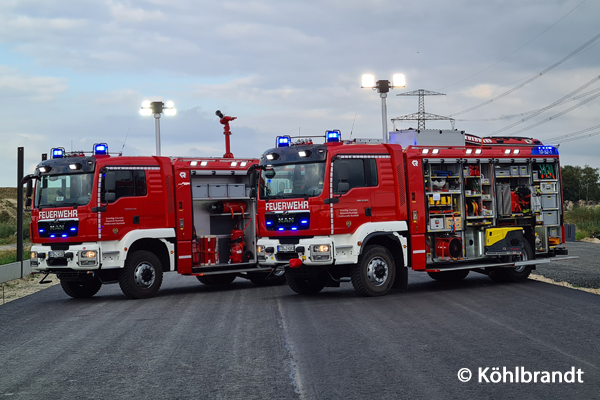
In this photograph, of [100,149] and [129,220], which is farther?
[100,149]

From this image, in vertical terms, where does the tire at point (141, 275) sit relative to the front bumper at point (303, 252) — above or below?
below

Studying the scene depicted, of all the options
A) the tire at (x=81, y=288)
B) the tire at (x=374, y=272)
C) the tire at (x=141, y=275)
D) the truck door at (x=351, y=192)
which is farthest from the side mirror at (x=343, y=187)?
the tire at (x=81, y=288)

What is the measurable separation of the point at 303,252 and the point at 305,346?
16.7ft

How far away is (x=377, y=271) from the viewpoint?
572 inches

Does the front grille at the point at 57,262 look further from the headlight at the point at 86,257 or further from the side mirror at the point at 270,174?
the side mirror at the point at 270,174

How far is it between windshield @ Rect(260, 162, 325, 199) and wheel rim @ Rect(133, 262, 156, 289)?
3331 millimetres

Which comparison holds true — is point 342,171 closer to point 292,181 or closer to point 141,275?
point 292,181

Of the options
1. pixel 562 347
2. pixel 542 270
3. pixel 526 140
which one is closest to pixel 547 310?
pixel 562 347

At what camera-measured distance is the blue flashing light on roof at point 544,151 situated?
56.8 ft

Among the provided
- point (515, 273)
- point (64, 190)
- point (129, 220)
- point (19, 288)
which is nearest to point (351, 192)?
point (129, 220)

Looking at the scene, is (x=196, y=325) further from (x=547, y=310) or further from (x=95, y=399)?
(x=547, y=310)

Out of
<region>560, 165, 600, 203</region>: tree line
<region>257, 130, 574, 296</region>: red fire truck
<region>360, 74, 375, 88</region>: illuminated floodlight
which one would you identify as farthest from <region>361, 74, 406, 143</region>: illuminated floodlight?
<region>560, 165, 600, 203</region>: tree line

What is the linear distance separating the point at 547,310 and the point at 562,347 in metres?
3.30

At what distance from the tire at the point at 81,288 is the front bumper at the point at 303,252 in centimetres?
474
